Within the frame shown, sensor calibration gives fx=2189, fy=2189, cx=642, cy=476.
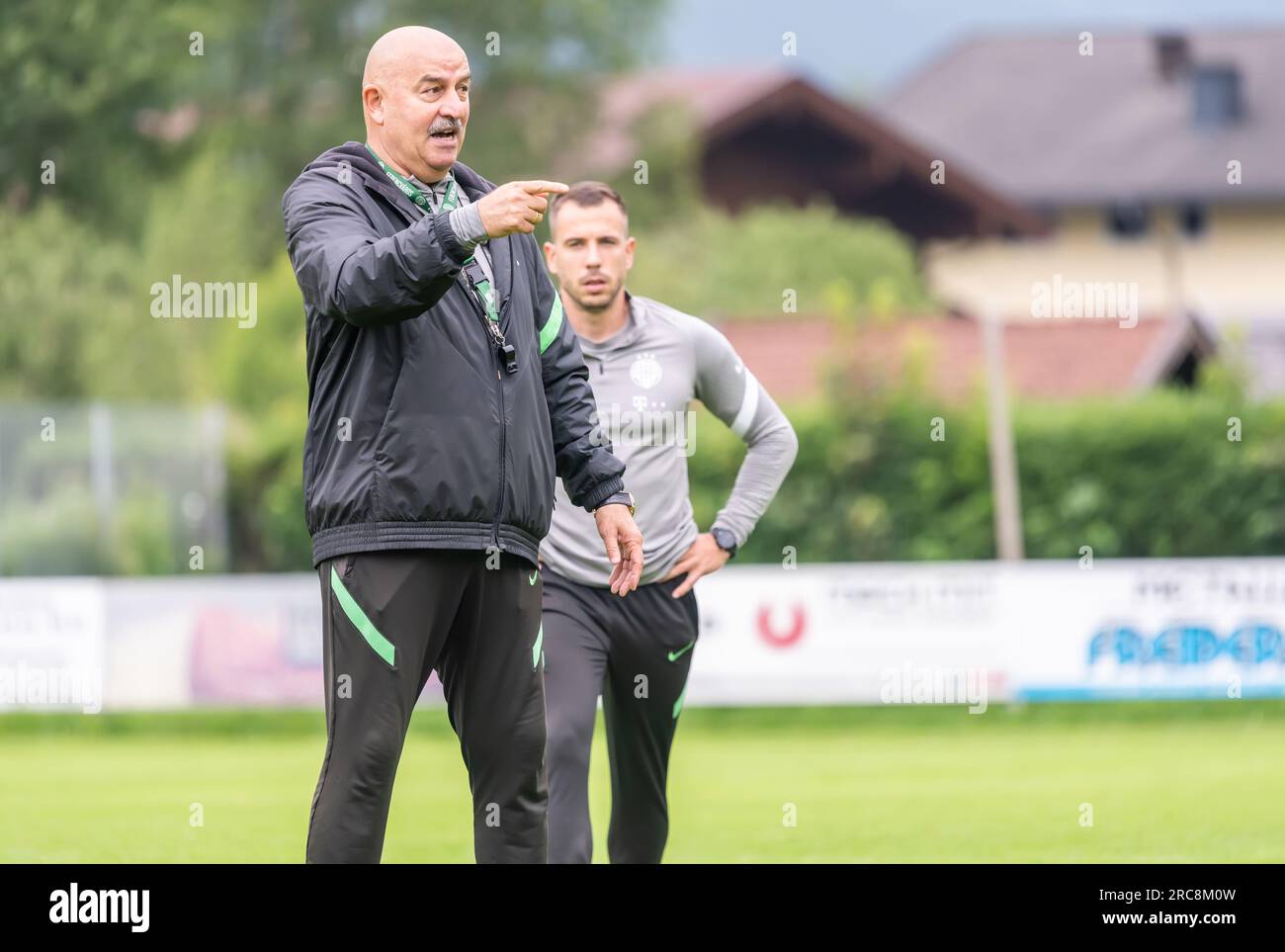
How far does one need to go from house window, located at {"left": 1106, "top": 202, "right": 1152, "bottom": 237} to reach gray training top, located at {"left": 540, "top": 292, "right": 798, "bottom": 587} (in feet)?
158

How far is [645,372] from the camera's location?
24.1 ft

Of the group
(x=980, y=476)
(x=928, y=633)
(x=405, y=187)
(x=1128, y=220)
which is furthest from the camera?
(x=1128, y=220)

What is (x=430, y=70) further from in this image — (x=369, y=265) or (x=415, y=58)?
(x=369, y=265)

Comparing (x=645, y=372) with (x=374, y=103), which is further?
(x=645, y=372)

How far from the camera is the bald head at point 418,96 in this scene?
529cm

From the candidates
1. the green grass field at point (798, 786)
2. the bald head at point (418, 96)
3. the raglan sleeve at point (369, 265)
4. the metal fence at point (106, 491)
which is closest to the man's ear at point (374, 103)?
the bald head at point (418, 96)

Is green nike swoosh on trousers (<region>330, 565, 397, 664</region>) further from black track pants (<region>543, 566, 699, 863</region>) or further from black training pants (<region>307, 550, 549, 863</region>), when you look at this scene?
black track pants (<region>543, 566, 699, 863</region>)

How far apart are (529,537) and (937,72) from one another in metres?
63.5

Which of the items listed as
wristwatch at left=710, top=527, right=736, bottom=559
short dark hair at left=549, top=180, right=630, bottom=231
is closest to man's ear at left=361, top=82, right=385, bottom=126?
short dark hair at left=549, top=180, right=630, bottom=231

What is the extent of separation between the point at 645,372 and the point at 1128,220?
48.9m

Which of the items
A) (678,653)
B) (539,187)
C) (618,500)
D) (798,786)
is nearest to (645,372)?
(678,653)
